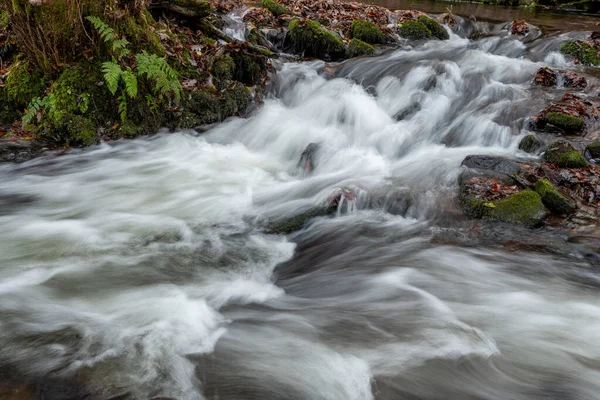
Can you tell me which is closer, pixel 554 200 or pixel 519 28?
pixel 554 200

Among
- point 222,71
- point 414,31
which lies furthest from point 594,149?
point 414,31

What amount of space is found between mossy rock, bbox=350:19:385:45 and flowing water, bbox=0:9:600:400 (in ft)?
13.9

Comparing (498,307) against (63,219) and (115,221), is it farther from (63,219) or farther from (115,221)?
(63,219)

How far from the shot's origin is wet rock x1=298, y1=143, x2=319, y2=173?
7074mm

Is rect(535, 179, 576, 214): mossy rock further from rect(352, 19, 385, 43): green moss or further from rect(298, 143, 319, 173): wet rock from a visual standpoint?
rect(352, 19, 385, 43): green moss

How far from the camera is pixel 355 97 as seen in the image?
8.76 meters

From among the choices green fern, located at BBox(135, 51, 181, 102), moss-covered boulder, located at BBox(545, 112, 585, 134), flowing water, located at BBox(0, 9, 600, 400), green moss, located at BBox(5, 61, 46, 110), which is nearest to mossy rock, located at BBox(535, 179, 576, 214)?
flowing water, located at BBox(0, 9, 600, 400)

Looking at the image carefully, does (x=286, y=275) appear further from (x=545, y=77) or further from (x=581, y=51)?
(x=581, y=51)

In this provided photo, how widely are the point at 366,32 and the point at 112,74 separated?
7.47 meters

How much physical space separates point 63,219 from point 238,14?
7.99m

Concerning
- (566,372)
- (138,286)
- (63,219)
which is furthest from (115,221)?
(566,372)

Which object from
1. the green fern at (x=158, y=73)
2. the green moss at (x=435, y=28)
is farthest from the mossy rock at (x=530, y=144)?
the green moss at (x=435, y=28)

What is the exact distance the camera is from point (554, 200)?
5.34 meters

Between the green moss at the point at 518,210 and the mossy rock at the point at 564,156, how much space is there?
1306 millimetres
